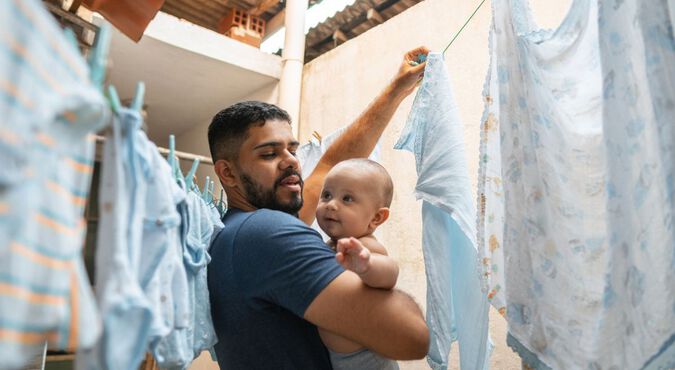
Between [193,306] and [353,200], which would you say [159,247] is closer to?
[193,306]

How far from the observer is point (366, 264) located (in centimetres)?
87

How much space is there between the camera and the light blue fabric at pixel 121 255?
0.51 meters

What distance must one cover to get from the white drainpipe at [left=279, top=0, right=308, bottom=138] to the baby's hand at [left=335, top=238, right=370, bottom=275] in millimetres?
2795

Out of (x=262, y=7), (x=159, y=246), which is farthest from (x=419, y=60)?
(x=262, y=7)

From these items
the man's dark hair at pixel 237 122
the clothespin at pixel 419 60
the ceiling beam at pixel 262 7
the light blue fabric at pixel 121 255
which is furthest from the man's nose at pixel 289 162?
the ceiling beam at pixel 262 7

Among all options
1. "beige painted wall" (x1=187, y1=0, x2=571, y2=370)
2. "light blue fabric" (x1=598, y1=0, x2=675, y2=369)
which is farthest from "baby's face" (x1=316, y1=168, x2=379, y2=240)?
"beige painted wall" (x1=187, y1=0, x2=571, y2=370)

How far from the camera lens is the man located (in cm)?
91

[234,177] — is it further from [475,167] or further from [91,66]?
[475,167]

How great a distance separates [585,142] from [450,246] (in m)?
0.52

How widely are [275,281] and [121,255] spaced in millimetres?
494

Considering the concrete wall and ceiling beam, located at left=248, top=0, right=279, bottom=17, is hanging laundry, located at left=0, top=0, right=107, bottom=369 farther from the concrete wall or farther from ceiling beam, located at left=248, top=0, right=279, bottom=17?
ceiling beam, located at left=248, top=0, right=279, bottom=17

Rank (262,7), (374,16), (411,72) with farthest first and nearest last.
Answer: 1. (262,7)
2. (374,16)
3. (411,72)

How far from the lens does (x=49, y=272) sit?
0.45 metres

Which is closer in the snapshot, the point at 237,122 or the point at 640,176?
the point at 640,176
